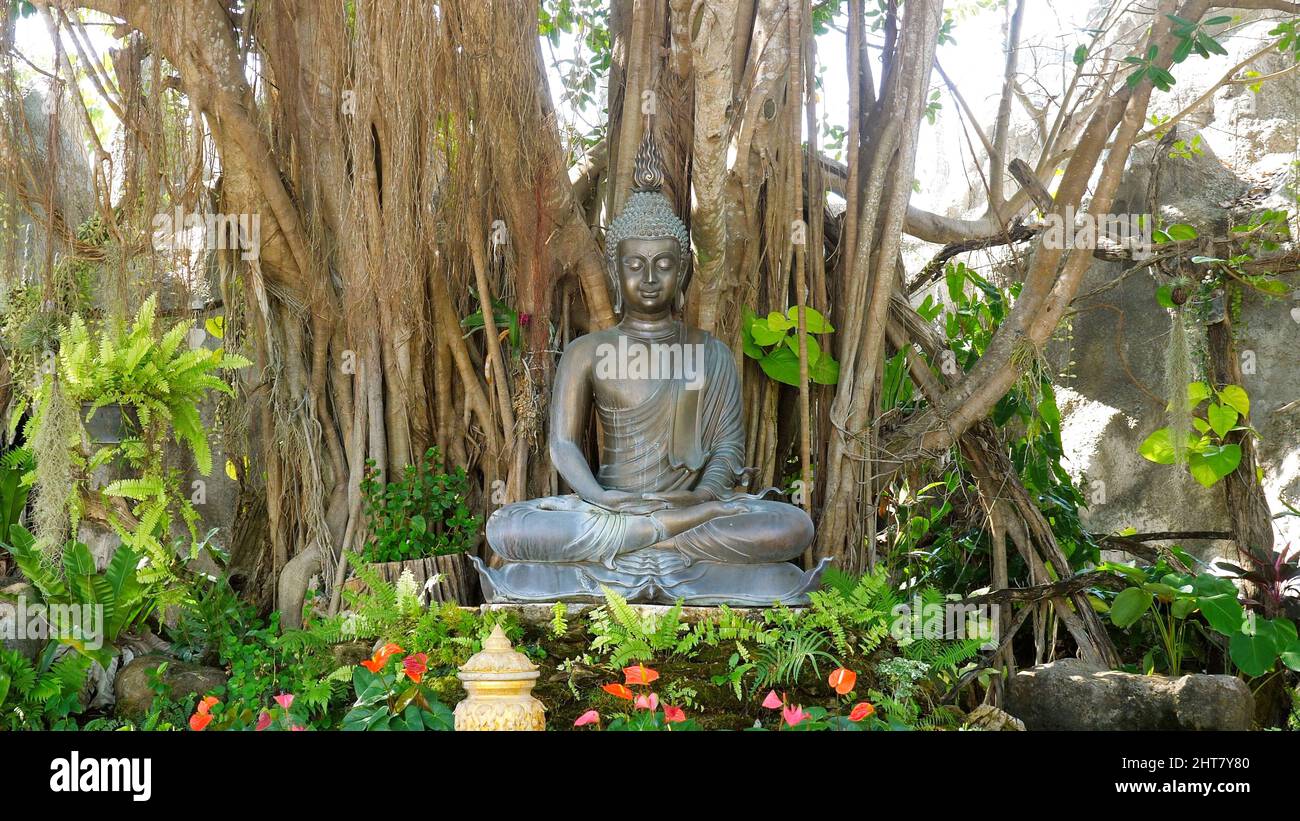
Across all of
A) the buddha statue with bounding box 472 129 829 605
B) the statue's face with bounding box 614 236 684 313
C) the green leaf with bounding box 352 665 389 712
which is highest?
the statue's face with bounding box 614 236 684 313

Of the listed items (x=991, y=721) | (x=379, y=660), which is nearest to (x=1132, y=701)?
(x=991, y=721)

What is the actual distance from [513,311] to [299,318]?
105cm

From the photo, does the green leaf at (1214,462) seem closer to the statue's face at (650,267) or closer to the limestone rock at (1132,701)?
the limestone rock at (1132,701)

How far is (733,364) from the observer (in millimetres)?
5102

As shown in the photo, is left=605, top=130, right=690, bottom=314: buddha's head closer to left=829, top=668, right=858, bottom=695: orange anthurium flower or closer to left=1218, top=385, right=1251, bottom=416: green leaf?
left=829, top=668, right=858, bottom=695: orange anthurium flower

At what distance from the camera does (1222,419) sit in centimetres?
541

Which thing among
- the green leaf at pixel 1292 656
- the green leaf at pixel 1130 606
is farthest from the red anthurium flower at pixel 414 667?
the green leaf at pixel 1292 656

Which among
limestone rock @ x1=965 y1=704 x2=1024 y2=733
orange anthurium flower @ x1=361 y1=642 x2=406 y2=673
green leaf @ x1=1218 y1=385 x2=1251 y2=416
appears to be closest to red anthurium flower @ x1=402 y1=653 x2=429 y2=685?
orange anthurium flower @ x1=361 y1=642 x2=406 y2=673

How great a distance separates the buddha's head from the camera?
491cm

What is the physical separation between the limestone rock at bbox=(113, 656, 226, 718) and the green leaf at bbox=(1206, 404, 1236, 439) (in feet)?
15.4

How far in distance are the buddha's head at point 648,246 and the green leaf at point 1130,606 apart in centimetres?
238

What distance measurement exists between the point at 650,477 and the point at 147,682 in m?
2.29
